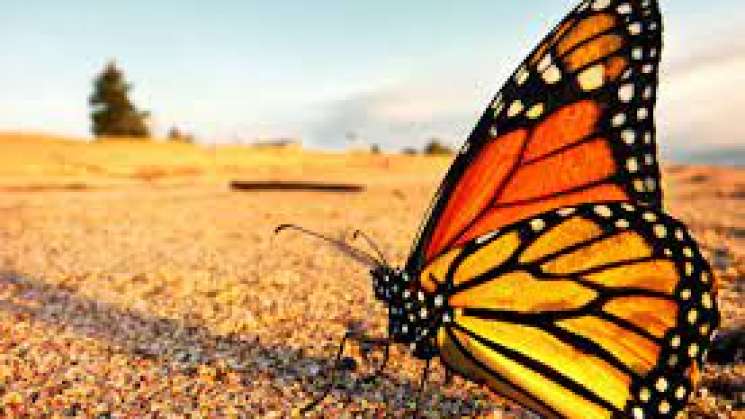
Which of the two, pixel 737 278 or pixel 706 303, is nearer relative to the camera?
pixel 706 303

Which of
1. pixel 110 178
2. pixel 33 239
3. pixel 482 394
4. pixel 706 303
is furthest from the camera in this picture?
pixel 110 178

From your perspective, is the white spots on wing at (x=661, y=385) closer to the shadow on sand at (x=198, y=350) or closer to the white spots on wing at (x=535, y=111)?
the shadow on sand at (x=198, y=350)

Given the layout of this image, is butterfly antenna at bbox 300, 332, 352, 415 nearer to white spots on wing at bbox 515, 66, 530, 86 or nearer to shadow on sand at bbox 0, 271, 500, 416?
shadow on sand at bbox 0, 271, 500, 416

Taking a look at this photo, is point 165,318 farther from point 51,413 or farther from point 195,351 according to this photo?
point 51,413

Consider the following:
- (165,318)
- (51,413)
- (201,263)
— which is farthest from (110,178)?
(51,413)

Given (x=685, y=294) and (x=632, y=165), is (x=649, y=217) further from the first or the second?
(x=685, y=294)

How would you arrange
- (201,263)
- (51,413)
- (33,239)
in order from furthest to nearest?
(33,239) < (201,263) < (51,413)
